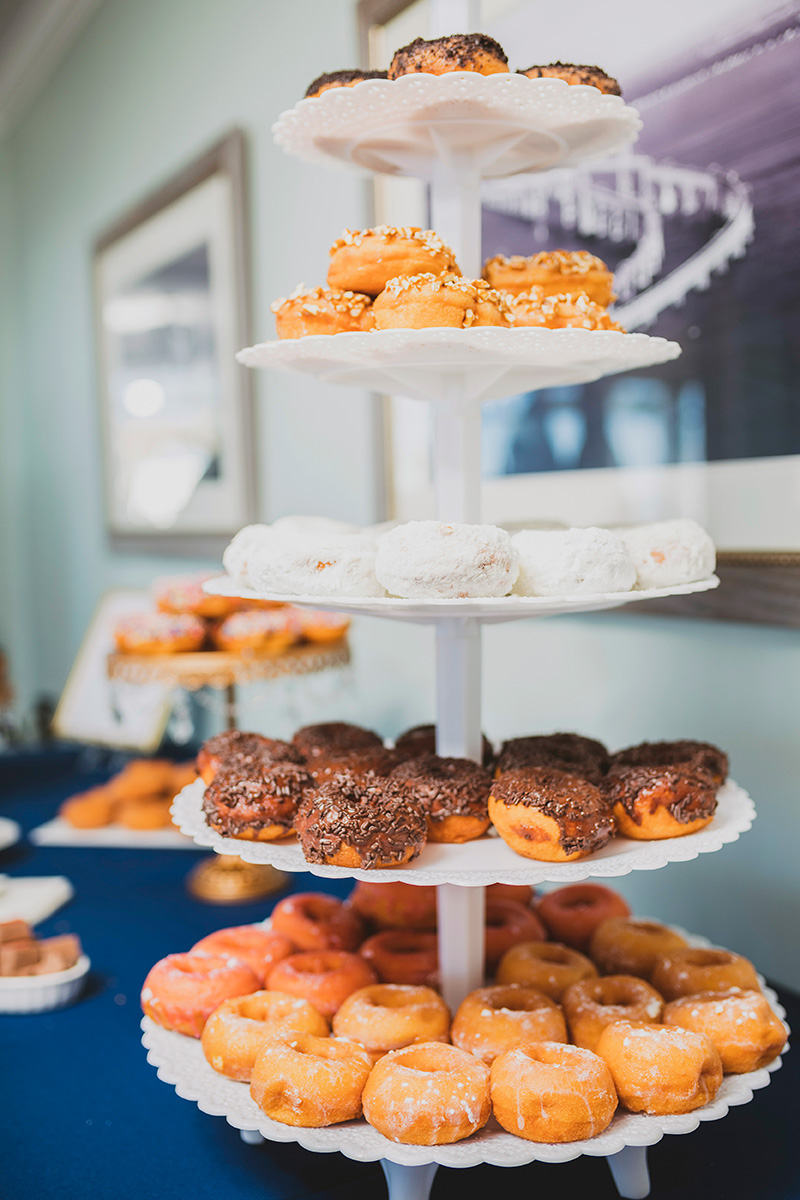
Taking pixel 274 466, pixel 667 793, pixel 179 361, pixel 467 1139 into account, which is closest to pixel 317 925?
pixel 467 1139

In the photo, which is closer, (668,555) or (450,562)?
(450,562)

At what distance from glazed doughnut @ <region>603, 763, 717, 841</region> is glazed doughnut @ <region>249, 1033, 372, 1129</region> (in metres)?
0.36

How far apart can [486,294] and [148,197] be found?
224cm

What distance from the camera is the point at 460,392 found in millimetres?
1074

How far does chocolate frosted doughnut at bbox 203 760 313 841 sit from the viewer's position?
3.42 ft

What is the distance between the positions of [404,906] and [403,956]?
4.3 inches

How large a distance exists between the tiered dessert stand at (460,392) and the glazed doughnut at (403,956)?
0.06m

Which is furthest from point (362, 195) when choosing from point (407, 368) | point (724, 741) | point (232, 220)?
point (724, 741)

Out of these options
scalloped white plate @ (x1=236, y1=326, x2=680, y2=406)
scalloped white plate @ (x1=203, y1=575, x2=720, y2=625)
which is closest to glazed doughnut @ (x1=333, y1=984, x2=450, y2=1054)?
scalloped white plate @ (x1=203, y1=575, x2=720, y2=625)

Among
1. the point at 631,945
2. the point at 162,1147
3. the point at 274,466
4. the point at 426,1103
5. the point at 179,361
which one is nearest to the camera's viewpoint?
the point at 426,1103

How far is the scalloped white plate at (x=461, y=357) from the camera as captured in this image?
0.91m

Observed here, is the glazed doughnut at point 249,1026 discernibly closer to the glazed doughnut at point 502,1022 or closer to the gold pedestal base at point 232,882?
the glazed doughnut at point 502,1022

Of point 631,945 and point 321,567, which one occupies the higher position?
point 321,567

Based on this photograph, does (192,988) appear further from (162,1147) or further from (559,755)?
(559,755)
